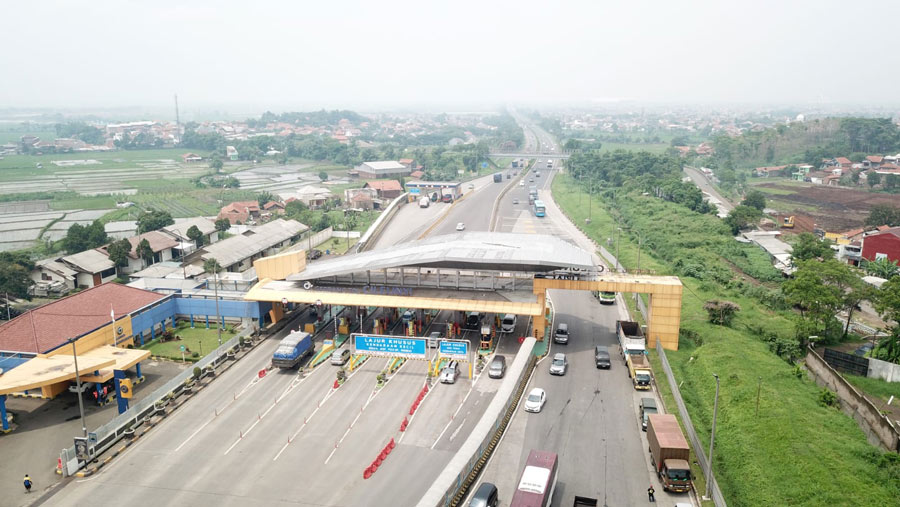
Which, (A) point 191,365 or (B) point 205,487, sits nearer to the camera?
(B) point 205,487

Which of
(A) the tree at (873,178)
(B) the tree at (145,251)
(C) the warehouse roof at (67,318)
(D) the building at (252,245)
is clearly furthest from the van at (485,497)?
(A) the tree at (873,178)

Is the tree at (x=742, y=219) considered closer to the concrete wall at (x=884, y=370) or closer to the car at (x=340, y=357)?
the concrete wall at (x=884, y=370)

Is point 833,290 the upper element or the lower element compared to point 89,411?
upper

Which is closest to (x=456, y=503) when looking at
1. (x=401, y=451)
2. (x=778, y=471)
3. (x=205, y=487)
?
(x=401, y=451)

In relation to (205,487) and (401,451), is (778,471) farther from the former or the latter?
(205,487)

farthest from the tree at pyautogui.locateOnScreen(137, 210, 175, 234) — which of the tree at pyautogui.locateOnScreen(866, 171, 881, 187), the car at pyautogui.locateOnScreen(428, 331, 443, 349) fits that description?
the tree at pyautogui.locateOnScreen(866, 171, 881, 187)

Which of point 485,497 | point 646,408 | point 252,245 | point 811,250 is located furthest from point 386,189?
point 485,497

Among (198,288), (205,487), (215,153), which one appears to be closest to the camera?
(205,487)

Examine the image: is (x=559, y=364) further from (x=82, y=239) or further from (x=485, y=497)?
(x=82, y=239)
